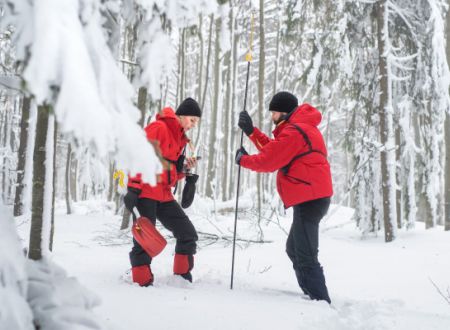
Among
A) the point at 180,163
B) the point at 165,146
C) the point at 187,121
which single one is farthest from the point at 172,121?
the point at 180,163

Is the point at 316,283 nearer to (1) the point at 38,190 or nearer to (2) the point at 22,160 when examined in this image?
(1) the point at 38,190

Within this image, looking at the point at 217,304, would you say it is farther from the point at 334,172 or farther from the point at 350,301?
the point at 334,172

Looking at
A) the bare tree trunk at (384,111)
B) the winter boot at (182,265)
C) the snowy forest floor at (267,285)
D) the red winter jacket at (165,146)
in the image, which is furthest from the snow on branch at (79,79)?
the bare tree trunk at (384,111)

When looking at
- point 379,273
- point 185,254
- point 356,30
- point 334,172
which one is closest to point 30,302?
point 185,254

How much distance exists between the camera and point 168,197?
14.4 ft

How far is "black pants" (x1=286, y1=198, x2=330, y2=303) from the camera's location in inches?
157

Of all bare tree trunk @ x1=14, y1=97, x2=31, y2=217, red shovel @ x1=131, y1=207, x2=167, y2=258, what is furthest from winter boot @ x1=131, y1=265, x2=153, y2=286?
bare tree trunk @ x1=14, y1=97, x2=31, y2=217

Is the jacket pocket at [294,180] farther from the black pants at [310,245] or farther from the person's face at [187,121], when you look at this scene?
the person's face at [187,121]

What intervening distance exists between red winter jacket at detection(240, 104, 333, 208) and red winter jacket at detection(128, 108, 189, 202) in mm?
875

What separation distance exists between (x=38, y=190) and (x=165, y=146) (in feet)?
5.47

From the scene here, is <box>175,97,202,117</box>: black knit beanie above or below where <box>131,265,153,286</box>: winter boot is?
above

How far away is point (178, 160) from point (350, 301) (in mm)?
2372

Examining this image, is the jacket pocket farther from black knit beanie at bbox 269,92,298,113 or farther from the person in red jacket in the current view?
black knit beanie at bbox 269,92,298,113

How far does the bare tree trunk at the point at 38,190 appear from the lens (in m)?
2.54
